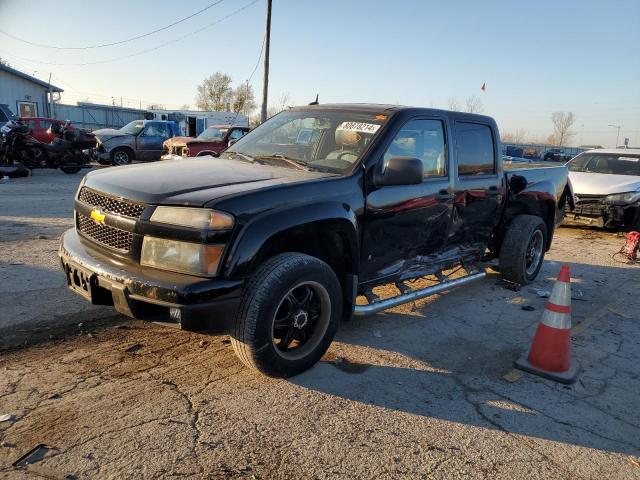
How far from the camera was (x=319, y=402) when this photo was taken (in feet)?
10.00

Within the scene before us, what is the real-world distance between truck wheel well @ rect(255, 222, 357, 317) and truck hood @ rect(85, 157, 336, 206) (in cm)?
38

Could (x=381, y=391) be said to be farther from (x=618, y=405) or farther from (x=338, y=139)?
(x=338, y=139)

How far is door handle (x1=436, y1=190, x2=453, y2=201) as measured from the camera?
4.30 m

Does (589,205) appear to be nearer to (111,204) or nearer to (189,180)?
(189,180)

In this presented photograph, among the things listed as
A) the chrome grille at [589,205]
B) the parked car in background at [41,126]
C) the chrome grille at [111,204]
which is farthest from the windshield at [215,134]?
the chrome grille at [111,204]

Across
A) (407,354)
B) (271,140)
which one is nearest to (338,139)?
(271,140)

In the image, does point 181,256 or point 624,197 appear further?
point 624,197

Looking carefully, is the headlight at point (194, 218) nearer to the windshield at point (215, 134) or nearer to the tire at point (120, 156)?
the windshield at point (215, 134)

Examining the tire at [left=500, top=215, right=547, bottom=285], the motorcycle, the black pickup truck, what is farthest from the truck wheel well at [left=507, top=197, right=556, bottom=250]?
the motorcycle

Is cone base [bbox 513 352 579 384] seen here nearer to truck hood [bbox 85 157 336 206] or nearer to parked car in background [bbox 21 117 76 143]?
truck hood [bbox 85 157 336 206]

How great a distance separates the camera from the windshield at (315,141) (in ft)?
12.5

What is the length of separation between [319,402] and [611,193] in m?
8.72

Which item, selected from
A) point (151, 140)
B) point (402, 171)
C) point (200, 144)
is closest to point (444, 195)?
point (402, 171)

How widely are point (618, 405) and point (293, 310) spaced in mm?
2299
